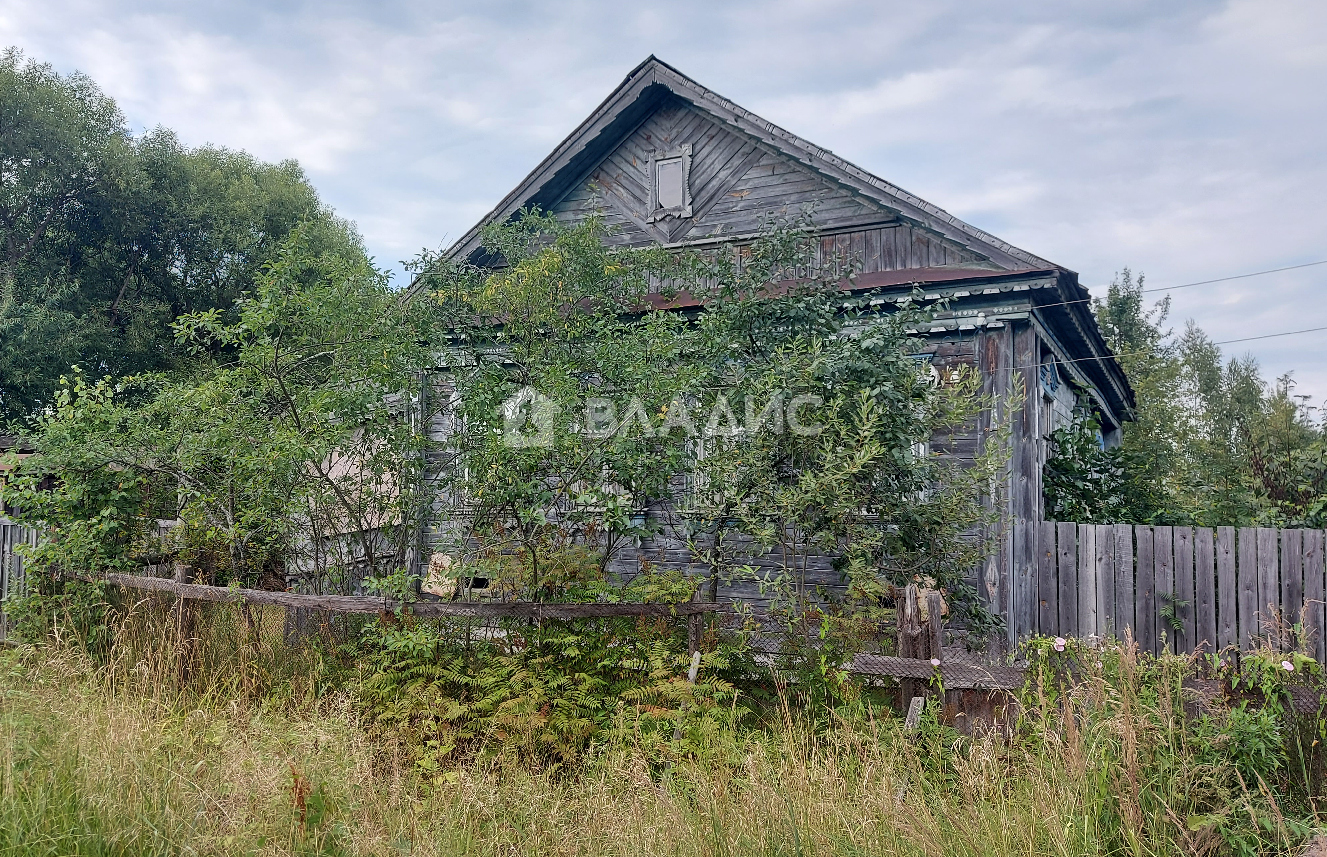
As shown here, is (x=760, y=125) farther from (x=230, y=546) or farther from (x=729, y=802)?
(x=729, y=802)

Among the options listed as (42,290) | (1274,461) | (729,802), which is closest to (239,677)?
(729,802)

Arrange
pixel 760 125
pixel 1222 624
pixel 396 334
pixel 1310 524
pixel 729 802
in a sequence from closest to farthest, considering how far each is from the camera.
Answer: pixel 729 802
pixel 396 334
pixel 1222 624
pixel 1310 524
pixel 760 125

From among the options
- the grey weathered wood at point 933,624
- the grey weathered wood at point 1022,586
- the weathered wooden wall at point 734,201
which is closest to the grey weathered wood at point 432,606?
the grey weathered wood at point 933,624

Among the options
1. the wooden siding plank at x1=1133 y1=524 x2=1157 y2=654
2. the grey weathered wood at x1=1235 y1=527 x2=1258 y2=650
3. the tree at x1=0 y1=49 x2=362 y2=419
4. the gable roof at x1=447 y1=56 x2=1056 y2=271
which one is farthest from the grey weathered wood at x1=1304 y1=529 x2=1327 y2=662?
the tree at x1=0 y1=49 x2=362 y2=419

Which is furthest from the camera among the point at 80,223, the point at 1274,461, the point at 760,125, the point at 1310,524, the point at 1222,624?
the point at 80,223

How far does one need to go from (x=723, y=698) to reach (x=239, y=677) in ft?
11.8

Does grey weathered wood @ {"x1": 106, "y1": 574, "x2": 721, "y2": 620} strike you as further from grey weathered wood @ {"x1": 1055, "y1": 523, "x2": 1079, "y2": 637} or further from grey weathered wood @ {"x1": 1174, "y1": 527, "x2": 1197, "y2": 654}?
grey weathered wood @ {"x1": 1174, "y1": 527, "x2": 1197, "y2": 654}

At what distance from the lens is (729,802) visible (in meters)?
4.06

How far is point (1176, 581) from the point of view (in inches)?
287

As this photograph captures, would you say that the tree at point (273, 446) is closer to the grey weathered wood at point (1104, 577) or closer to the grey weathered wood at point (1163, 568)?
the grey weathered wood at point (1104, 577)

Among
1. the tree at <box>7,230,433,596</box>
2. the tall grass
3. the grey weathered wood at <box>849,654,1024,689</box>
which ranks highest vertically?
the tree at <box>7,230,433,596</box>

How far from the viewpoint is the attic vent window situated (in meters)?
12.1

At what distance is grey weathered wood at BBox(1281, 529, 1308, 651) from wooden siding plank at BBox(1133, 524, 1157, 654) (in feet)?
2.93

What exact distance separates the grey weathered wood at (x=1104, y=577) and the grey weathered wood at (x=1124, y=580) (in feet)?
0.13
